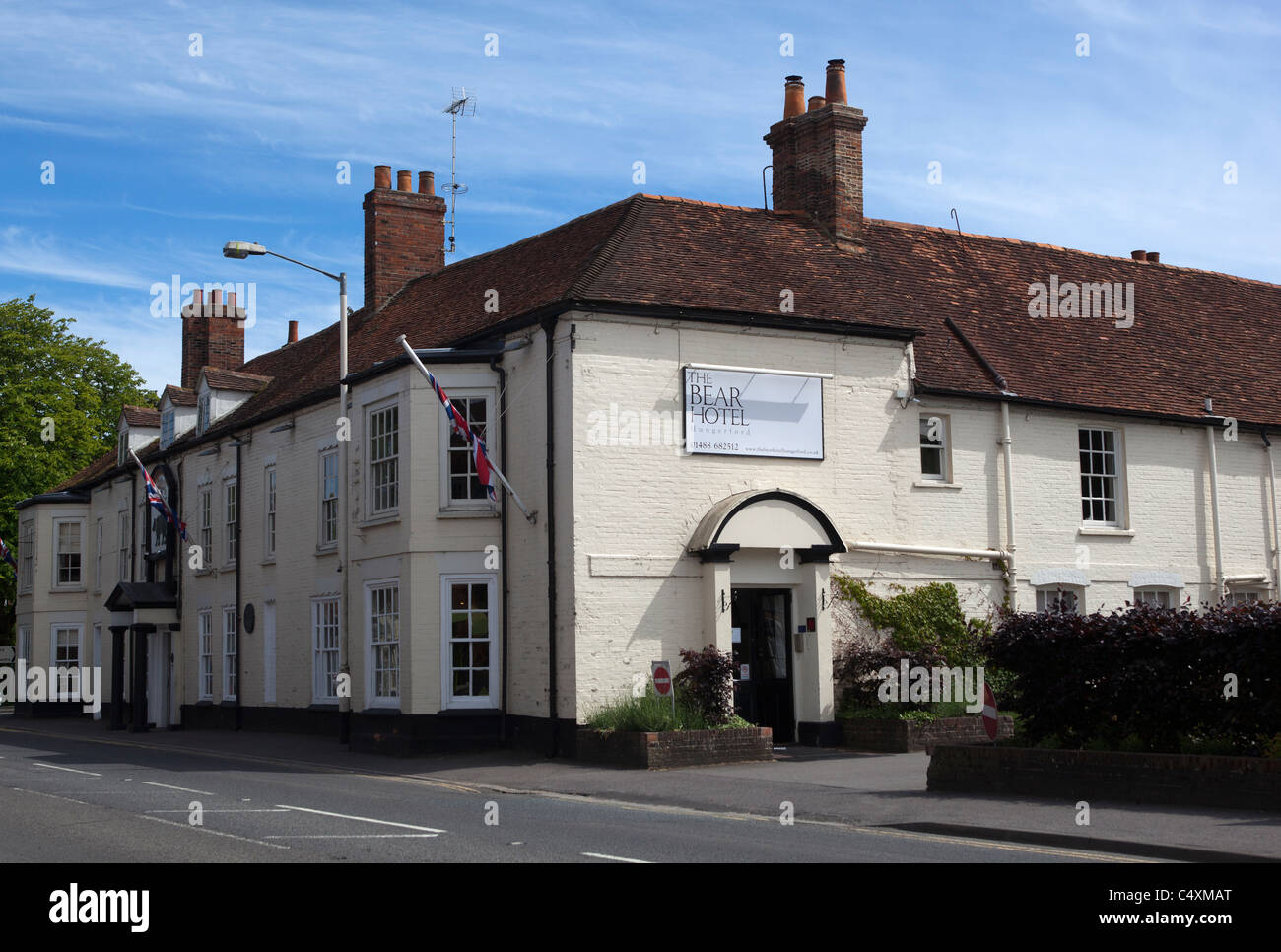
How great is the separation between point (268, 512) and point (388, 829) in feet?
59.9

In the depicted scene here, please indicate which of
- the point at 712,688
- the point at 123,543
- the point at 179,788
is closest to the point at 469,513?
the point at 712,688

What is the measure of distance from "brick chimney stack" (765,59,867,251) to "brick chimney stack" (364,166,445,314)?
8571 millimetres

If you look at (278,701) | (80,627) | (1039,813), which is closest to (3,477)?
(80,627)

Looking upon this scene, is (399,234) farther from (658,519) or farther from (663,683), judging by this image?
(663,683)

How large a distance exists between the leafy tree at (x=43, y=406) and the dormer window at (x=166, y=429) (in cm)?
986

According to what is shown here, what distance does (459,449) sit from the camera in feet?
76.6

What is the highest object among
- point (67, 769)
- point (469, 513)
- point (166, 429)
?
point (166, 429)

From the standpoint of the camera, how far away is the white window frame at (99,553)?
4122 cm

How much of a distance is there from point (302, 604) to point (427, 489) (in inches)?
254

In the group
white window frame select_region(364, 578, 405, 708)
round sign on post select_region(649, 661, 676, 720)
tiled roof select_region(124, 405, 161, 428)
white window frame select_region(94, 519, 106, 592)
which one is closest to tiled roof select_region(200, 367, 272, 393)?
tiled roof select_region(124, 405, 161, 428)

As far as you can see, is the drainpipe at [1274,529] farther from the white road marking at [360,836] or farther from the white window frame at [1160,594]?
the white road marking at [360,836]

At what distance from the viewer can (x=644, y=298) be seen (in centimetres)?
2203
